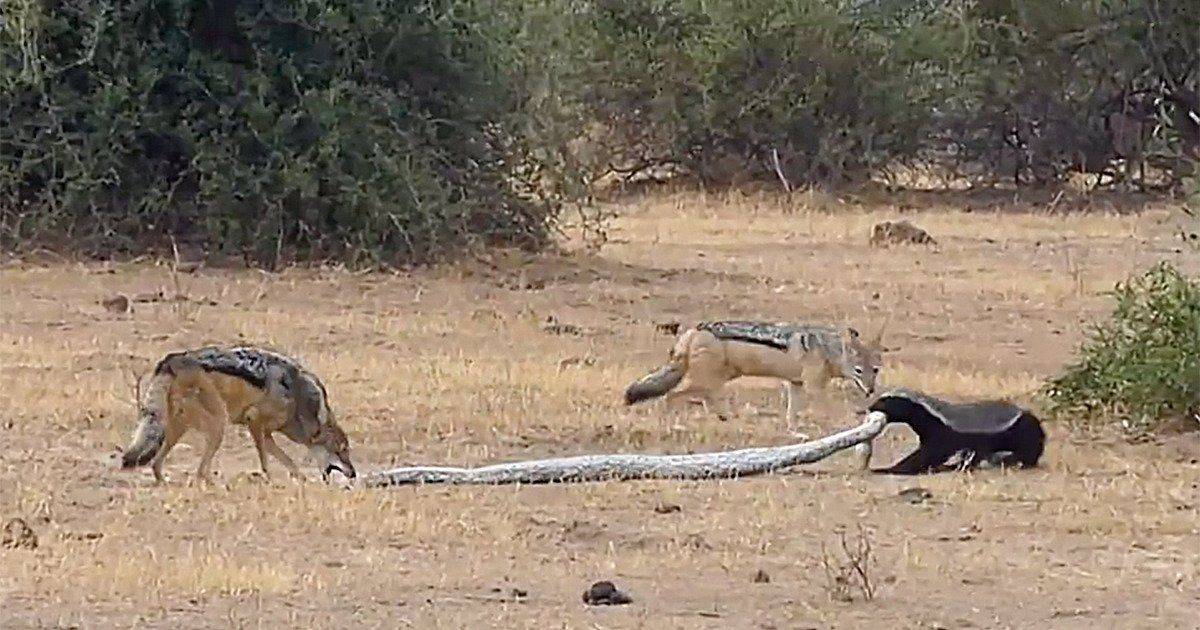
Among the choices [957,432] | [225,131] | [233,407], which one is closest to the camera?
[233,407]

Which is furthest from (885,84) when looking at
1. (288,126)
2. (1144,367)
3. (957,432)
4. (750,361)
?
(957,432)

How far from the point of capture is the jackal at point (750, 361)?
10656mm

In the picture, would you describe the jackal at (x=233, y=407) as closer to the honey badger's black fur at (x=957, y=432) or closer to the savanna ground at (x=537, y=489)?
the savanna ground at (x=537, y=489)

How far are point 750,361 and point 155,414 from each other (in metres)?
3.18

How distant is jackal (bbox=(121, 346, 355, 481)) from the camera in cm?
854

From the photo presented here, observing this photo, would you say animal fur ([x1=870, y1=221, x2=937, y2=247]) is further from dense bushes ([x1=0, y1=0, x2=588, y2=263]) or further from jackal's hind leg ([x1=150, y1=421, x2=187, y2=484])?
jackal's hind leg ([x1=150, y1=421, x2=187, y2=484])

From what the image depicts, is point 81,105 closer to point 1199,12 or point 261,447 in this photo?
point 261,447

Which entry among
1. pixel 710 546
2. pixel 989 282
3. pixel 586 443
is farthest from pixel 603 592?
pixel 989 282

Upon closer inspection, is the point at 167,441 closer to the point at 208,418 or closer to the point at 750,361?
the point at 208,418

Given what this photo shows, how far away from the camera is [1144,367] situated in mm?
10938

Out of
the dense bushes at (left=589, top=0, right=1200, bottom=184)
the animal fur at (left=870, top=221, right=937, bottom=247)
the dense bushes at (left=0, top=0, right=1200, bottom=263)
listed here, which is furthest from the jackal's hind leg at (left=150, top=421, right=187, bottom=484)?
the dense bushes at (left=589, top=0, right=1200, bottom=184)

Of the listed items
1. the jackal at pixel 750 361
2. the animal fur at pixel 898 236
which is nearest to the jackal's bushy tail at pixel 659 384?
the jackal at pixel 750 361

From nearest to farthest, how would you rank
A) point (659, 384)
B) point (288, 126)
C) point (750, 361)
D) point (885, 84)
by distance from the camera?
1. point (750, 361)
2. point (659, 384)
3. point (288, 126)
4. point (885, 84)

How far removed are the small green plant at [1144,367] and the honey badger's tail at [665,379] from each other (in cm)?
185
